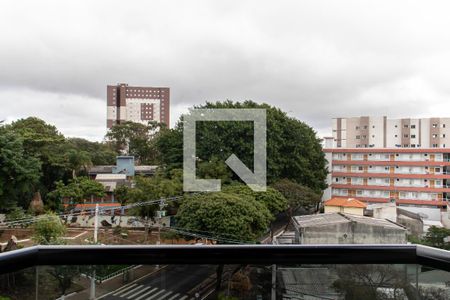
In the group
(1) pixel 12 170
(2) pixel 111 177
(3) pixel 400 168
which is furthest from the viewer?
(3) pixel 400 168

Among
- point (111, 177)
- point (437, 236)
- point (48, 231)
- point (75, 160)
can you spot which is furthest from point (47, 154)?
point (437, 236)

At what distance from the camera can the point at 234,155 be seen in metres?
8.88

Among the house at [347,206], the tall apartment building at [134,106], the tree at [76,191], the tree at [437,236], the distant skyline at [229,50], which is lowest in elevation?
the tree at [437,236]

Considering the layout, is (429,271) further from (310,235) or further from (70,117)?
(70,117)

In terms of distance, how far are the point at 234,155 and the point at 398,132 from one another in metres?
11.2

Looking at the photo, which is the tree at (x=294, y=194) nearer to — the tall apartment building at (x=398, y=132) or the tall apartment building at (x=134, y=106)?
the tall apartment building at (x=398, y=132)

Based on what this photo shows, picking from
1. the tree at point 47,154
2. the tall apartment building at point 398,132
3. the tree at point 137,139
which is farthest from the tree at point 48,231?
the tall apartment building at point 398,132

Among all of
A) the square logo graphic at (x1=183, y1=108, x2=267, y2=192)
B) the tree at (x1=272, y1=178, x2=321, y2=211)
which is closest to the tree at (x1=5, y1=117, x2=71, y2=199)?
the square logo graphic at (x1=183, y1=108, x2=267, y2=192)

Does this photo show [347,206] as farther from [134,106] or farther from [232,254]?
[134,106]

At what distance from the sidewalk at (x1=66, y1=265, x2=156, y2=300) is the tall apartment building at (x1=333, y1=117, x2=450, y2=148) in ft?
56.1

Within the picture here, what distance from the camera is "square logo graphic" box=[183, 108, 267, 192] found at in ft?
29.0

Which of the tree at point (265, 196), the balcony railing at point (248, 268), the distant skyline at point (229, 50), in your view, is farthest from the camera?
the tree at point (265, 196)

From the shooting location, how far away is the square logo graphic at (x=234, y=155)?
8.85 metres

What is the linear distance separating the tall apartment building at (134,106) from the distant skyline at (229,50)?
6928 mm
